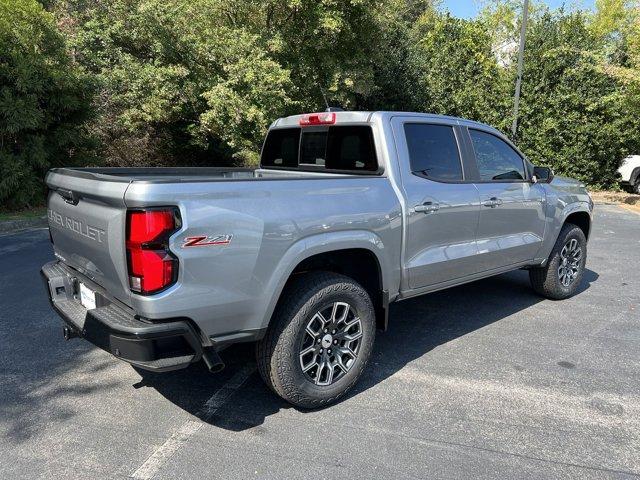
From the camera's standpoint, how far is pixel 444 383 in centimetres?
Answer: 356

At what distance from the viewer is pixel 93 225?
2.77 m

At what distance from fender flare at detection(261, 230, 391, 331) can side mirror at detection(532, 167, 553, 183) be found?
89.9 inches

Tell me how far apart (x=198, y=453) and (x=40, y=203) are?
9774 mm

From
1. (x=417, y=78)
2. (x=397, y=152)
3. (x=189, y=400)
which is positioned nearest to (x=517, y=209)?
(x=397, y=152)

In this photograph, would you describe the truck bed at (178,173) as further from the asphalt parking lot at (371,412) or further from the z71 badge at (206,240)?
the asphalt parking lot at (371,412)

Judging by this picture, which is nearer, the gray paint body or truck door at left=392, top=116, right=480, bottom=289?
the gray paint body

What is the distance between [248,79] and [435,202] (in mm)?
9196

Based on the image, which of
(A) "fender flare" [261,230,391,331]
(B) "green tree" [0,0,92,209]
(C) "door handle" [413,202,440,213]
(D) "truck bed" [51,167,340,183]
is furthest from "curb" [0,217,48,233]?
(C) "door handle" [413,202,440,213]

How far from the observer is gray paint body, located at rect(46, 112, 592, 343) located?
2.51m

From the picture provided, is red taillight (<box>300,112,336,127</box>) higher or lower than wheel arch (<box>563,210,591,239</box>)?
higher

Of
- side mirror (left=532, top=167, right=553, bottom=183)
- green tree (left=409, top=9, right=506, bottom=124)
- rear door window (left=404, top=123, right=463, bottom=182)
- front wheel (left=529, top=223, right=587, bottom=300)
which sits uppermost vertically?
green tree (left=409, top=9, right=506, bottom=124)

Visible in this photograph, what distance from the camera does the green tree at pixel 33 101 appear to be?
954 centimetres

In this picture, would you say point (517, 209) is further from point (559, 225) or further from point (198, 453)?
point (198, 453)

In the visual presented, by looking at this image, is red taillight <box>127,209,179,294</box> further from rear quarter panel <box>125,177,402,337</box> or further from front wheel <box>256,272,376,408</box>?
front wheel <box>256,272,376,408</box>
